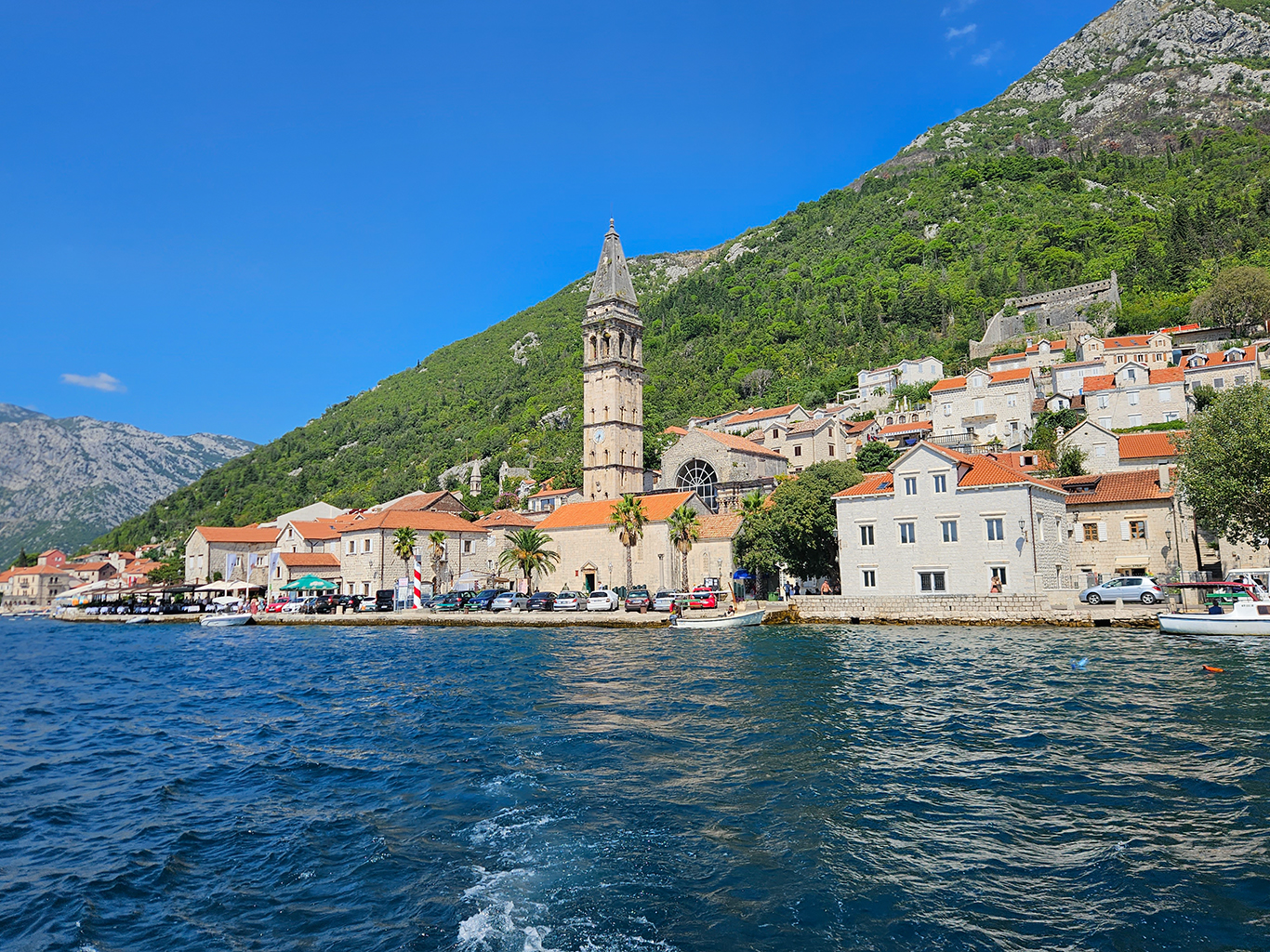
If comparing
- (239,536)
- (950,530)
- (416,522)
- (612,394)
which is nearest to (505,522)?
(416,522)

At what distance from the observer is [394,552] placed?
66250mm

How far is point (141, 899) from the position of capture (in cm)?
912

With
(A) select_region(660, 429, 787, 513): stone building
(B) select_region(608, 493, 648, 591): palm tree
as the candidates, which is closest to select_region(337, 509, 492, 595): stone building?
(B) select_region(608, 493, 648, 591): palm tree

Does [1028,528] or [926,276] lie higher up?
[926,276]

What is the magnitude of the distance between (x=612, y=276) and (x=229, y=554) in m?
49.5

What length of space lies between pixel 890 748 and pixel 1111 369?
66.9 metres

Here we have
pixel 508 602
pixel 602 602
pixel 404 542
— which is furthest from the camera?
pixel 404 542

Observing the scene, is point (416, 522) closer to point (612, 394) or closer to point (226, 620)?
point (226, 620)

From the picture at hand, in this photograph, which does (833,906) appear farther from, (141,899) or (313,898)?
(141,899)

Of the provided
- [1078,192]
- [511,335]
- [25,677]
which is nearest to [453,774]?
[25,677]

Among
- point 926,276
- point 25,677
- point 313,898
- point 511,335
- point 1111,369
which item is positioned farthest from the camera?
point 511,335

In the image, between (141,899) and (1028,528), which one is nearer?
(141,899)

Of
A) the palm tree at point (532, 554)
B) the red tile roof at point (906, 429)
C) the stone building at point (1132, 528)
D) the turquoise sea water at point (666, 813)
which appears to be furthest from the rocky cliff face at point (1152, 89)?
the turquoise sea water at point (666, 813)

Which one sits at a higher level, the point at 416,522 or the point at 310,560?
the point at 416,522
